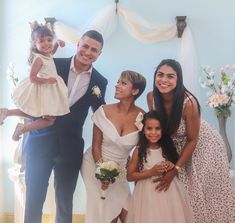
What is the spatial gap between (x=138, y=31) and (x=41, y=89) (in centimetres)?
94

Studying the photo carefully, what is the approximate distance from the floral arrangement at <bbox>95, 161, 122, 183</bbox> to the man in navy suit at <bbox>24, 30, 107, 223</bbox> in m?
0.19

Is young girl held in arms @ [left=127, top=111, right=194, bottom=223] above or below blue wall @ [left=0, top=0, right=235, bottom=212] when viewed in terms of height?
below

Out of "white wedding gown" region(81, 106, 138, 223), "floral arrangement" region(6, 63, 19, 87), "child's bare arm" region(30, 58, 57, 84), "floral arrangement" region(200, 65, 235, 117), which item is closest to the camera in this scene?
"child's bare arm" region(30, 58, 57, 84)

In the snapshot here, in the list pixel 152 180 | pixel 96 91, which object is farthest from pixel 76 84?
pixel 152 180

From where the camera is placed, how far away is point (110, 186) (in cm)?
213

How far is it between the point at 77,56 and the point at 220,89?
41.7 inches

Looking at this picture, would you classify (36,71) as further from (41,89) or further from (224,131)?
(224,131)

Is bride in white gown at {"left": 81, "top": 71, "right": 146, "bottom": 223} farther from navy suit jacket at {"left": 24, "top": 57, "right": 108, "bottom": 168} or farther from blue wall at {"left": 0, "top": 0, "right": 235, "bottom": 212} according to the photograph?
blue wall at {"left": 0, "top": 0, "right": 235, "bottom": 212}

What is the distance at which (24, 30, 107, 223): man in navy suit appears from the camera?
2121mm

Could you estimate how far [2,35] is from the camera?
268 cm

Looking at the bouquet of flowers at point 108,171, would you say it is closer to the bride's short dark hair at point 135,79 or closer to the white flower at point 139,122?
the white flower at point 139,122

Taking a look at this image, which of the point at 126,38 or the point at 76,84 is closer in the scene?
the point at 76,84

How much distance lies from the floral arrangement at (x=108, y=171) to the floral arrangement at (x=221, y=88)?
884 mm

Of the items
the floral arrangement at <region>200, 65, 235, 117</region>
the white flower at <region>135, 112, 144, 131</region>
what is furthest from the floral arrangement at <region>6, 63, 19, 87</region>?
the floral arrangement at <region>200, 65, 235, 117</region>
